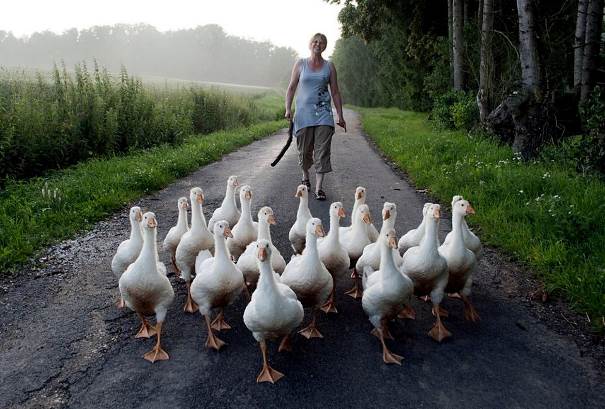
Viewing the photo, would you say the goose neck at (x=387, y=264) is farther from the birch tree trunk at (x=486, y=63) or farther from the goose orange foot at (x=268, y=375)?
the birch tree trunk at (x=486, y=63)

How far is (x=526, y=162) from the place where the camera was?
29.2ft

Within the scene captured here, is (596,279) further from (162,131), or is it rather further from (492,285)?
(162,131)

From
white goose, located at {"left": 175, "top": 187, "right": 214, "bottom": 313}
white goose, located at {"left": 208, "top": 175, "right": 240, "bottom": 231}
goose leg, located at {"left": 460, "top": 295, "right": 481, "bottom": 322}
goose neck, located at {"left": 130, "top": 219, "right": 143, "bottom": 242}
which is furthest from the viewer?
white goose, located at {"left": 208, "top": 175, "right": 240, "bottom": 231}

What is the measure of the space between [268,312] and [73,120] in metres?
8.75

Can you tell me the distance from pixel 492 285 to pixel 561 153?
208 inches

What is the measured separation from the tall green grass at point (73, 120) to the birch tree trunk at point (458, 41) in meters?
9.81

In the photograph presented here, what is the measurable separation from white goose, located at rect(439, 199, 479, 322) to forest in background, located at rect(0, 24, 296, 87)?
234 feet

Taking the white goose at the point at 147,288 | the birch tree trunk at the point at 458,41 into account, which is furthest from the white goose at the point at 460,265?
the birch tree trunk at the point at 458,41

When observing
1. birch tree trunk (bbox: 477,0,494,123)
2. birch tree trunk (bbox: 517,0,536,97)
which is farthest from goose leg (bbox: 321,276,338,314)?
birch tree trunk (bbox: 477,0,494,123)

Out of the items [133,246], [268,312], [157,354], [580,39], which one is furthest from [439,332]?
[580,39]

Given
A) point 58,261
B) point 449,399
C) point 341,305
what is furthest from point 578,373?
point 58,261

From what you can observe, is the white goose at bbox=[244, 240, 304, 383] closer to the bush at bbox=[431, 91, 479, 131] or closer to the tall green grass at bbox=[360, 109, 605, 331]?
the tall green grass at bbox=[360, 109, 605, 331]

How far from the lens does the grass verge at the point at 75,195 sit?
5645mm

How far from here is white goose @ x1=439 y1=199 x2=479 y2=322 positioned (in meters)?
4.02
